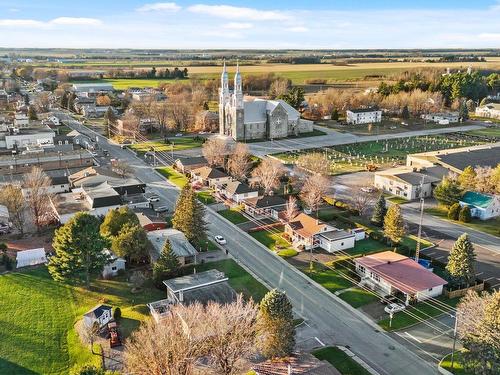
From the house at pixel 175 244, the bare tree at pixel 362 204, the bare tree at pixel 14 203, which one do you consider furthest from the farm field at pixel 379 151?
the bare tree at pixel 14 203

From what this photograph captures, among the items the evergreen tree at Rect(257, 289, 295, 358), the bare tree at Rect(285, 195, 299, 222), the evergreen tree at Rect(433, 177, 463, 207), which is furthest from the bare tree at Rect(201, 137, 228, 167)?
the evergreen tree at Rect(257, 289, 295, 358)

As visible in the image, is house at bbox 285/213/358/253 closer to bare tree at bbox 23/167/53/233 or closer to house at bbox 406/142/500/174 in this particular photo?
bare tree at bbox 23/167/53/233

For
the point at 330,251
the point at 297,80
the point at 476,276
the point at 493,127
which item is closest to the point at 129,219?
the point at 330,251

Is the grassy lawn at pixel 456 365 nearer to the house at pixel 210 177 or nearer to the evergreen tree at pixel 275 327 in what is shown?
the evergreen tree at pixel 275 327

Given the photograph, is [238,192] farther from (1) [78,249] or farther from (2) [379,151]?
(2) [379,151]

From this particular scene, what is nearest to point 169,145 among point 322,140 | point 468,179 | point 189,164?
point 189,164
